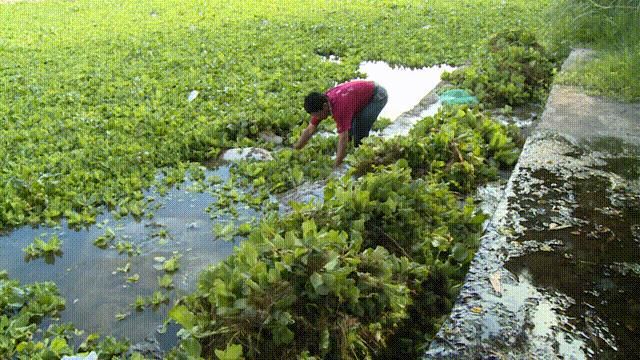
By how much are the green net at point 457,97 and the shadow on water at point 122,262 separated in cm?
334

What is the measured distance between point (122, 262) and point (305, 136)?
2384 millimetres

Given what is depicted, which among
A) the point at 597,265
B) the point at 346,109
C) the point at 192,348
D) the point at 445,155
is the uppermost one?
the point at 192,348

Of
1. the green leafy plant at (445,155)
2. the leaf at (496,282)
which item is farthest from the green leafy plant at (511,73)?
the leaf at (496,282)

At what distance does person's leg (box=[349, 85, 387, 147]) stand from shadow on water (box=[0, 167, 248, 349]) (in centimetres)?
174

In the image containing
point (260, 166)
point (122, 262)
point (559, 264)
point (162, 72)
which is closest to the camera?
point (559, 264)

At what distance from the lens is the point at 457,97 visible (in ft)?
24.7

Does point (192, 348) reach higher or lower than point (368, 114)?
higher

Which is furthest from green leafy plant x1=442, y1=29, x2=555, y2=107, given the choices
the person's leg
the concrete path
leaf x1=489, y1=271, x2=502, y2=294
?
leaf x1=489, y1=271, x2=502, y2=294

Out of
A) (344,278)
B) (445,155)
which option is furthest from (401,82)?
(344,278)

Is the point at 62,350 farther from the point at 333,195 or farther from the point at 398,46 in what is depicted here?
the point at 398,46

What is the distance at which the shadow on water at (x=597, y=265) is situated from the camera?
2693 millimetres

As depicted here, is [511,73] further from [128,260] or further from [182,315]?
[182,315]

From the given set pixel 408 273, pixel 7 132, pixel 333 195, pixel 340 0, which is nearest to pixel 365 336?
pixel 408 273

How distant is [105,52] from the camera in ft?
36.7
